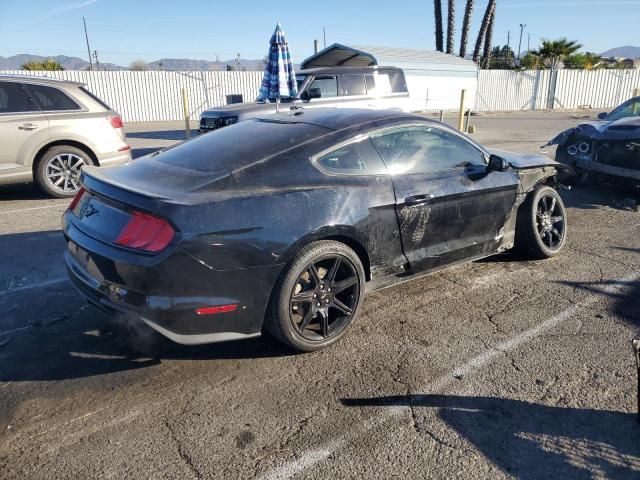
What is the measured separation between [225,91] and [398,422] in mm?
22883

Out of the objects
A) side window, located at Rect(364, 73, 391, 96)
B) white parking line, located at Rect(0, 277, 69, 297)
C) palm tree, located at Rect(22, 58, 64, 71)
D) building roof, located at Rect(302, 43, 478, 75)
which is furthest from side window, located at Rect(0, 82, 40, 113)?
palm tree, located at Rect(22, 58, 64, 71)

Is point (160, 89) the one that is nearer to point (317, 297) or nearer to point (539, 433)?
point (317, 297)

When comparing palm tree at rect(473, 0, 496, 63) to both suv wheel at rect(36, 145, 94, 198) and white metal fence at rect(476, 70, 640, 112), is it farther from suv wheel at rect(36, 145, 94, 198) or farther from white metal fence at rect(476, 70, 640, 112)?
suv wheel at rect(36, 145, 94, 198)

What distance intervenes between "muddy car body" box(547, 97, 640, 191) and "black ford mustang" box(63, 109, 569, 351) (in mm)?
3650

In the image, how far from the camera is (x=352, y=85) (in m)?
12.5

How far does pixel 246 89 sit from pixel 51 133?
17753 mm

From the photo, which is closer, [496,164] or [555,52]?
[496,164]

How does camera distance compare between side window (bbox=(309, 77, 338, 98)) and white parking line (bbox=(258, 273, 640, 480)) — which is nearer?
white parking line (bbox=(258, 273, 640, 480))

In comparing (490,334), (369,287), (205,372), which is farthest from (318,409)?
(490,334)

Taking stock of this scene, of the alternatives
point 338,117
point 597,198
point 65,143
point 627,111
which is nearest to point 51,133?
point 65,143

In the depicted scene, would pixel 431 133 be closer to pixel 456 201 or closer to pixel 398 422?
pixel 456 201

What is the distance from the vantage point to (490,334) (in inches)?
147

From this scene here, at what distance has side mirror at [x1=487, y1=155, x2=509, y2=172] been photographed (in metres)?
4.41


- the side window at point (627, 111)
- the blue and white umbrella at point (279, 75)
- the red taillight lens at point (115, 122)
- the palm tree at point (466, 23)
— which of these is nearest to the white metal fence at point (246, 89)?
the palm tree at point (466, 23)
